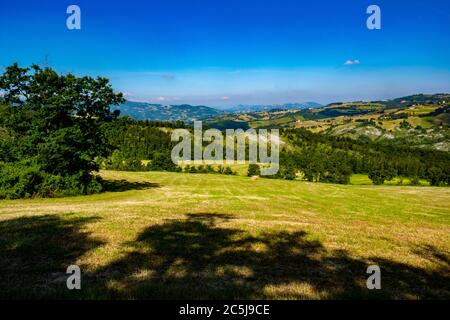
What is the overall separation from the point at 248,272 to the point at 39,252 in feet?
27.3

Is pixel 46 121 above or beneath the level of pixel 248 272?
above

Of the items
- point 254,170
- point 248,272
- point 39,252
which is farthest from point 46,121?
point 254,170

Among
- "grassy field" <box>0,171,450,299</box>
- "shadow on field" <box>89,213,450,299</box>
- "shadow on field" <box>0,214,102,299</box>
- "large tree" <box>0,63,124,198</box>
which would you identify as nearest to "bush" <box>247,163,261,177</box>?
"large tree" <box>0,63,124,198</box>

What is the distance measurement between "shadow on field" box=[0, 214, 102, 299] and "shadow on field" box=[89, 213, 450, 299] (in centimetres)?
144

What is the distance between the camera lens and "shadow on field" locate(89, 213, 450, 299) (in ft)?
31.8

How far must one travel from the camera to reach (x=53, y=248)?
13.9 meters

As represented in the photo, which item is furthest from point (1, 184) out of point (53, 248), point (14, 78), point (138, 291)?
point (138, 291)

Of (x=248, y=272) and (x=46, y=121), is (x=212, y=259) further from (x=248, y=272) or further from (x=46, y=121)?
(x=46, y=121)

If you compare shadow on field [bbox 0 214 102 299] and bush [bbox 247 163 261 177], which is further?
bush [bbox 247 163 261 177]

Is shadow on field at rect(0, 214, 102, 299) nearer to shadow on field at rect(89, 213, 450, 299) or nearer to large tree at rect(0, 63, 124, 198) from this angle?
shadow on field at rect(89, 213, 450, 299)

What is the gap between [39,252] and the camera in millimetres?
13352

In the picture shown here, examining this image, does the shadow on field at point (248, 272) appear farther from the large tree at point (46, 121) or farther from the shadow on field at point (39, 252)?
the large tree at point (46, 121)
